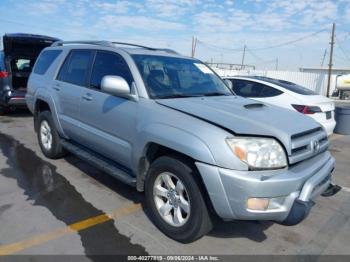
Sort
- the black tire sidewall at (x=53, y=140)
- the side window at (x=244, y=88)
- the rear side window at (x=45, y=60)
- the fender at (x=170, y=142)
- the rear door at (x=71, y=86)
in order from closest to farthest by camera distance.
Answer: the fender at (x=170, y=142) → the rear door at (x=71, y=86) → the black tire sidewall at (x=53, y=140) → the rear side window at (x=45, y=60) → the side window at (x=244, y=88)

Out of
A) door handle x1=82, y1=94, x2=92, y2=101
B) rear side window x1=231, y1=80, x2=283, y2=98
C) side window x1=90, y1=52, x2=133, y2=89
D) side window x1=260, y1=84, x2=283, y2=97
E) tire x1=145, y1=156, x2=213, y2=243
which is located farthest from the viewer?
rear side window x1=231, y1=80, x2=283, y2=98

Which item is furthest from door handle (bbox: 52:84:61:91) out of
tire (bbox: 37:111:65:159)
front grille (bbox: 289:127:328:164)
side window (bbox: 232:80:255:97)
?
side window (bbox: 232:80:255:97)

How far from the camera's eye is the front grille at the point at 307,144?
3.07 m

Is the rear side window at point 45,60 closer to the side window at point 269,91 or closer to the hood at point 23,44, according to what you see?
the hood at point 23,44

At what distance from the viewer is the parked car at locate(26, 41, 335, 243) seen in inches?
113

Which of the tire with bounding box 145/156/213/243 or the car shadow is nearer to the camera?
the tire with bounding box 145/156/213/243

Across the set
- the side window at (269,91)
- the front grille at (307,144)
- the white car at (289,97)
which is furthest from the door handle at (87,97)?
the side window at (269,91)

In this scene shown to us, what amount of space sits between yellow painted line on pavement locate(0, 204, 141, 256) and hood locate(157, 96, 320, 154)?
1.41 meters

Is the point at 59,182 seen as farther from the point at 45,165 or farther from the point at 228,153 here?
the point at 228,153

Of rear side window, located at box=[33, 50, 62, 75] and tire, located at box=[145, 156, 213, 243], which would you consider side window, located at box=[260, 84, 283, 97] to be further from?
tire, located at box=[145, 156, 213, 243]

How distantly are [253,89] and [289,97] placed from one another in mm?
902

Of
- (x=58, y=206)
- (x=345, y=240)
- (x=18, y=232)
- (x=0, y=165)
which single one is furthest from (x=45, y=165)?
(x=345, y=240)

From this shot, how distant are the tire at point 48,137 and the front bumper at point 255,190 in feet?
11.2

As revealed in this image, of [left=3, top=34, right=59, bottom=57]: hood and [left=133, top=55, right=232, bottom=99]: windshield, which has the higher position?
[left=3, top=34, right=59, bottom=57]: hood
